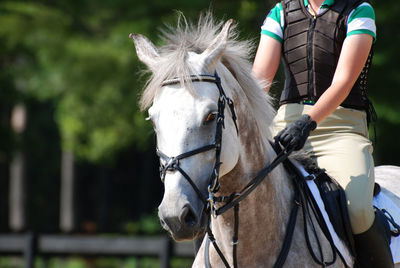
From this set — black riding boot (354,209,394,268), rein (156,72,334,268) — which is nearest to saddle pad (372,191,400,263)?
black riding boot (354,209,394,268)

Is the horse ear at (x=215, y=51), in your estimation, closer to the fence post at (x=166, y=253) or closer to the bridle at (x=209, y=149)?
the bridle at (x=209, y=149)

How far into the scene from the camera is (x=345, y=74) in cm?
391

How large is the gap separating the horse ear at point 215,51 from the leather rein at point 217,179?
6 centimetres

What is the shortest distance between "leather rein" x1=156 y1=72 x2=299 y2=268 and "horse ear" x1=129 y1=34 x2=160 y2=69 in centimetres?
24

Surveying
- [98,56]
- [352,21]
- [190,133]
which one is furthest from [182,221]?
[98,56]

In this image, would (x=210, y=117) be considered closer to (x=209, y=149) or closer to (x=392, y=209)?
(x=209, y=149)

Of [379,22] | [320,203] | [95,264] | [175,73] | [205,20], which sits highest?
[379,22]

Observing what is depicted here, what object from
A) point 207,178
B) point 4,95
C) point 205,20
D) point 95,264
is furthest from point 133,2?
point 207,178

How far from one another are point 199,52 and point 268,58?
3.05 feet

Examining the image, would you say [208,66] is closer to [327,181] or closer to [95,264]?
[327,181]

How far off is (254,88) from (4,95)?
12201 millimetres

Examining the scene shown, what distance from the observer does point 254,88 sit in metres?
3.76

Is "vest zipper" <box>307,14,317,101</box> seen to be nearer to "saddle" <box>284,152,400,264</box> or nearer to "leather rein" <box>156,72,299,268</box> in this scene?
"saddle" <box>284,152,400,264</box>

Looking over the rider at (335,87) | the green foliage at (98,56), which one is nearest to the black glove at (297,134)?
the rider at (335,87)
